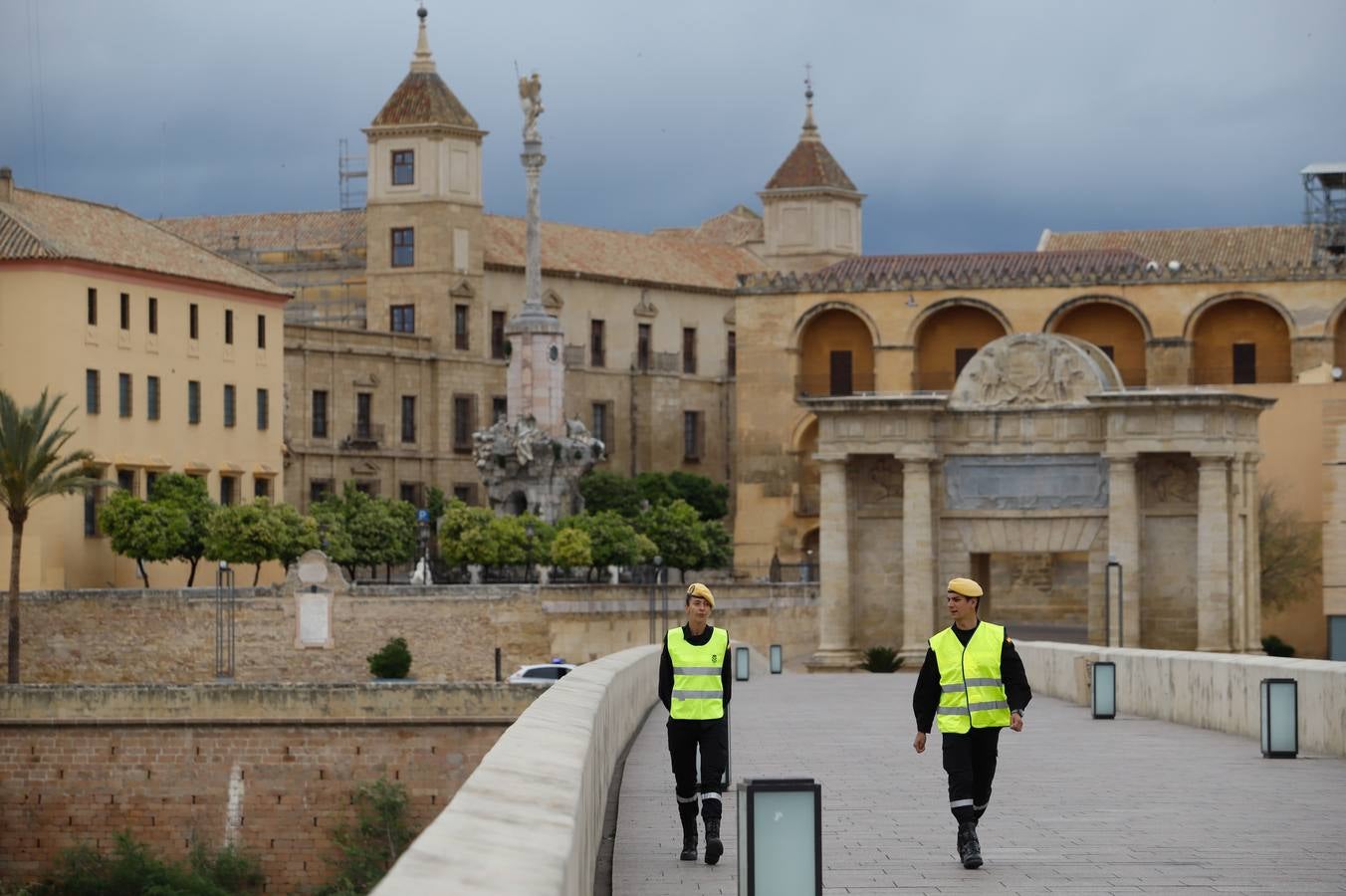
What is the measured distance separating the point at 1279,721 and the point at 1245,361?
60.1 meters

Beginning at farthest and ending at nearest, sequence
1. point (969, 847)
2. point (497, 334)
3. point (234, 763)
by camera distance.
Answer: point (497, 334) → point (234, 763) → point (969, 847)

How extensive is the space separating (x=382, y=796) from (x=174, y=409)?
31.8 metres

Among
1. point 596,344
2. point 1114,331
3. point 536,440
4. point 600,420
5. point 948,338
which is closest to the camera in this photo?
point 536,440

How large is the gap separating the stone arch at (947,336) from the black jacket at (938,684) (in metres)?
66.2

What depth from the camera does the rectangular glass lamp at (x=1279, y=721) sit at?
61.0 ft

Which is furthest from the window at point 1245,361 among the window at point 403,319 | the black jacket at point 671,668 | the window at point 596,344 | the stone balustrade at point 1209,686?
the black jacket at point 671,668

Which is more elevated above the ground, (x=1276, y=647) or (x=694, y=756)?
(x=694, y=756)

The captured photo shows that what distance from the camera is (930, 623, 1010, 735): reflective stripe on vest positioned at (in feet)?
41.8

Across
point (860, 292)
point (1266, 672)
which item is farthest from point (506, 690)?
point (860, 292)

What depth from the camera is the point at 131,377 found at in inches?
2618

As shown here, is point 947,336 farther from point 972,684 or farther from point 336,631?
point 972,684

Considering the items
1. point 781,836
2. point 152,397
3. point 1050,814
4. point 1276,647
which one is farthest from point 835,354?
point 781,836

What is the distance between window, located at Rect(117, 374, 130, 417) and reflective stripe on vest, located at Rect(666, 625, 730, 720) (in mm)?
54837

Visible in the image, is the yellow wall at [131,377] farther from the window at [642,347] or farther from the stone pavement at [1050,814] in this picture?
the stone pavement at [1050,814]
